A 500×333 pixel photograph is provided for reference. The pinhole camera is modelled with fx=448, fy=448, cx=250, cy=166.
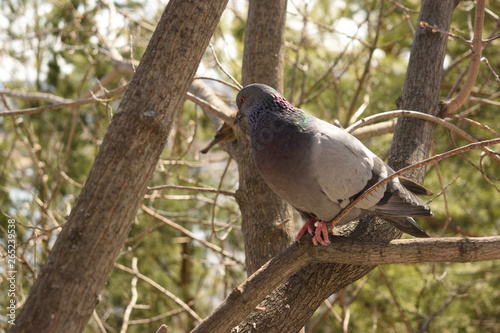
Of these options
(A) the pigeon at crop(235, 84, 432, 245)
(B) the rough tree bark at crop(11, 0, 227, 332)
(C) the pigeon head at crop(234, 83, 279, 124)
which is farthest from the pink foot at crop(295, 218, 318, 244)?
(B) the rough tree bark at crop(11, 0, 227, 332)

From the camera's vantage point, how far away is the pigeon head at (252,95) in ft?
8.17

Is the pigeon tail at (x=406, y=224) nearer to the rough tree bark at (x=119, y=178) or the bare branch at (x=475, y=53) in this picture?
the bare branch at (x=475, y=53)

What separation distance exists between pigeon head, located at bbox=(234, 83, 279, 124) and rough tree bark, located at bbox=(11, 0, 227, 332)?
72 centimetres

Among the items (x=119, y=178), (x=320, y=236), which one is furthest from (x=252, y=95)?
(x=119, y=178)

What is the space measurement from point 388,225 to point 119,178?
1.73 metres

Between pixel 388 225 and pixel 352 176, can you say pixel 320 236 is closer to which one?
pixel 352 176

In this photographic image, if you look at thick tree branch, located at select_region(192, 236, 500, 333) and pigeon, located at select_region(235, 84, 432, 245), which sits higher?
pigeon, located at select_region(235, 84, 432, 245)

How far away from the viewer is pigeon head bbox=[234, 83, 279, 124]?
8.17 ft

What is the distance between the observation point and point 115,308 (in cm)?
633

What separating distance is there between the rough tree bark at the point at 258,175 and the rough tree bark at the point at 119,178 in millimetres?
1432

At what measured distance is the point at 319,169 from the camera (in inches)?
87.6

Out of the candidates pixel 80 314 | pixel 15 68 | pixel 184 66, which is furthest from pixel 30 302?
pixel 15 68

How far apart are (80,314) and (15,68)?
572 cm

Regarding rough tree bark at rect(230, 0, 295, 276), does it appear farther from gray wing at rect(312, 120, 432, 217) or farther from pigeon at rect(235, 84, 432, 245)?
gray wing at rect(312, 120, 432, 217)
